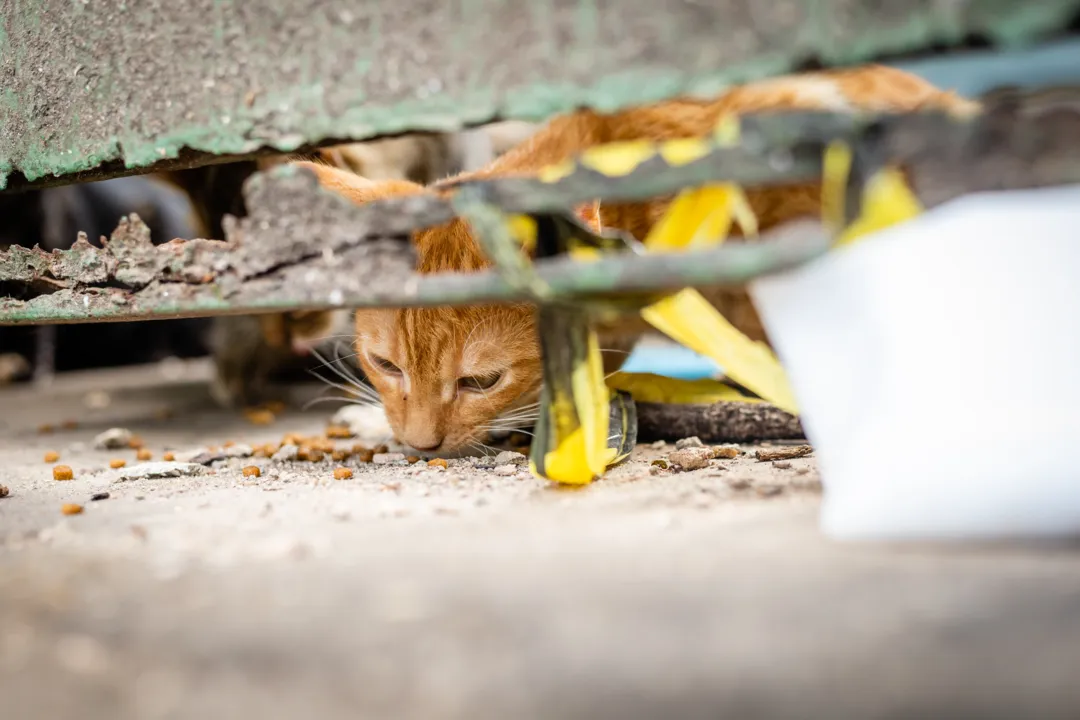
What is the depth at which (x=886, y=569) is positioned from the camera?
81 centimetres

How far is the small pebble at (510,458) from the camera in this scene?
1622 mm

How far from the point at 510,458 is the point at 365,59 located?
88 cm

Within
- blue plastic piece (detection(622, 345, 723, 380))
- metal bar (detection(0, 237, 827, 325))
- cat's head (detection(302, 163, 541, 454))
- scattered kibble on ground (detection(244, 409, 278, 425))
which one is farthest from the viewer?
blue plastic piece (detection(622, 345, 723, 380))

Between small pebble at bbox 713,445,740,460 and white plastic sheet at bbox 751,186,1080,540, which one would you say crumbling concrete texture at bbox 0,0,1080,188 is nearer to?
white plastic sheet at bbox 751,186,1080,540

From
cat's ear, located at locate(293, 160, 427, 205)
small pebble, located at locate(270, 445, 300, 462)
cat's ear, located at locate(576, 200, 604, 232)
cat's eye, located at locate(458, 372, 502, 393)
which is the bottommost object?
small pebble, located at locate(270, 445, 300, 462)

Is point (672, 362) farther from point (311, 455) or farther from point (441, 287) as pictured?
point (441, 287)

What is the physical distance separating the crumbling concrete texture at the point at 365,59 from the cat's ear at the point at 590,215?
395 mm

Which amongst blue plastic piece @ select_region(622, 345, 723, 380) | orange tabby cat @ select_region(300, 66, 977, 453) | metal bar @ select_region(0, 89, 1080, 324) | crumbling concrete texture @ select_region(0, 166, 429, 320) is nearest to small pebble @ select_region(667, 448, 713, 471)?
orange tabby cat @ select_region(300, 66, 977, 453)

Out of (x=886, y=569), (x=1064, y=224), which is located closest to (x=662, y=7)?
(x=1064, y=224)

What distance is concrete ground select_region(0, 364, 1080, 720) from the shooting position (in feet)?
2.07

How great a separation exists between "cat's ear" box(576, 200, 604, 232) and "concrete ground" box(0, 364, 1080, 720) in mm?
579

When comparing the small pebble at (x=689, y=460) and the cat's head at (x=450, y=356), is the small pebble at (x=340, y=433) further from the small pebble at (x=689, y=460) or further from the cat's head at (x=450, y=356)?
the small pebble at (x=689, y=460)

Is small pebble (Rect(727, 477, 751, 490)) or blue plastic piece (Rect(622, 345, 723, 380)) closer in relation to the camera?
small pebble (Rect(727, 477, 751, 490))

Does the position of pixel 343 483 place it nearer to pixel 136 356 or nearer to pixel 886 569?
pixel 886 569
